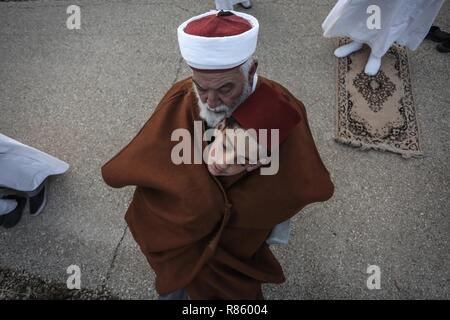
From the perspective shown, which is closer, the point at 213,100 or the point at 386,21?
the point at 213,100

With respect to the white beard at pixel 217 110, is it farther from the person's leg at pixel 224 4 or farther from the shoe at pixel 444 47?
the shoe at pixel 444 47

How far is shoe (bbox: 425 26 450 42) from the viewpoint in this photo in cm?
342

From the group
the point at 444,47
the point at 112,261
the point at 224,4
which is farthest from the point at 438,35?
the point at 112,261

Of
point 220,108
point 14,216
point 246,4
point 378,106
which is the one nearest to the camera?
point 220,108

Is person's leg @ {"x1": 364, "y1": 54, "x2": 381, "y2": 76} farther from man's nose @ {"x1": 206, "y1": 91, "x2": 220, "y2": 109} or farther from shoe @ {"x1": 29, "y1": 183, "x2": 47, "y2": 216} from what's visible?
shoe @ {"x1": 29, "y1": 183, "x2": 47, "y2": 216}

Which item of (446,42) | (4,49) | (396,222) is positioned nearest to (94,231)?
(396,222)

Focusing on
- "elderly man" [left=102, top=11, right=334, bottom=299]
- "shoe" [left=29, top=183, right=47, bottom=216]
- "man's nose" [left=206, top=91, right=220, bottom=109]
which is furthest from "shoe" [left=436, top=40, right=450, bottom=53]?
"shoe" [left=29, top=183, right=47, bottom=216]

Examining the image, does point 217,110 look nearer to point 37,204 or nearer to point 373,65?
point 37,204

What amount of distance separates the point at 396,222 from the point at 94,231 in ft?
7.33

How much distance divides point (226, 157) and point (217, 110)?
23 centimetres

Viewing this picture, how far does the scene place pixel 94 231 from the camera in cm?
241

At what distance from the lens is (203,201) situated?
1.41 m

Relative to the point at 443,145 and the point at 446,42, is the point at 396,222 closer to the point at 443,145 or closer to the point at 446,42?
the point at 443,145

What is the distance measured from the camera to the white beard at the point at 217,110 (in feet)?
4.30
